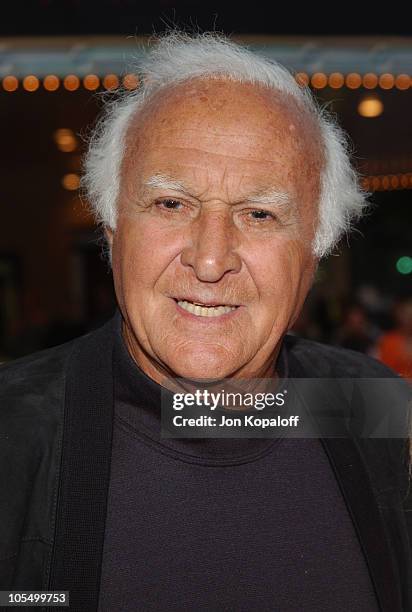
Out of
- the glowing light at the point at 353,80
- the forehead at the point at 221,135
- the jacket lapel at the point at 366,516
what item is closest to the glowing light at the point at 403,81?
the glowing light at the point at 353,80

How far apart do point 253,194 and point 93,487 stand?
59cm

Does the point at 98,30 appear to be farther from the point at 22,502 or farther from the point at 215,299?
the point at 22,502

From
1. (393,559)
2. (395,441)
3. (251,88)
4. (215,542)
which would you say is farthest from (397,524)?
(251,88)

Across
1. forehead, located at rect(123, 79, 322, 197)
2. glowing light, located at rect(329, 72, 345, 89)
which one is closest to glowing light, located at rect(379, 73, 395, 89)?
glowing light, located at rect(329, 72, 345, 89)

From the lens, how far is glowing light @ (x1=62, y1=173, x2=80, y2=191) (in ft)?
24.5

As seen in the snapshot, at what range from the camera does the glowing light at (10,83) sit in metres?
3.29

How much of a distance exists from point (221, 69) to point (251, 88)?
0.25 ft

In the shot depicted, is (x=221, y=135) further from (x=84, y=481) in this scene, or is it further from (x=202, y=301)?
(x=84, y=481)

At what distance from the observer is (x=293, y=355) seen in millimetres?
1562

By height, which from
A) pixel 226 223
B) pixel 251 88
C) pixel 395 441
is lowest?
pixel 395 441

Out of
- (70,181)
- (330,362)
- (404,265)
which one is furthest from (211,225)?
(404,265)

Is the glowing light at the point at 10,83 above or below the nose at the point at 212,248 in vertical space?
above

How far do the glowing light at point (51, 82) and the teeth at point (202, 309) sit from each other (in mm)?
2433

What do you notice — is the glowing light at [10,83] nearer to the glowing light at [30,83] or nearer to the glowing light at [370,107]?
the glowing light at [30,83]
